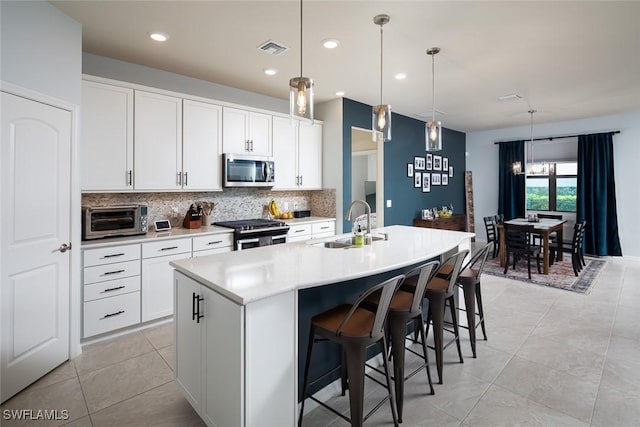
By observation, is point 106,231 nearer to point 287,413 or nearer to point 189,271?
point 189,271

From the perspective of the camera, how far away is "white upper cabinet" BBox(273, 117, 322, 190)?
4773 mm

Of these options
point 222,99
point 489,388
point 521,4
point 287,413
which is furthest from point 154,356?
Result: point 521,4

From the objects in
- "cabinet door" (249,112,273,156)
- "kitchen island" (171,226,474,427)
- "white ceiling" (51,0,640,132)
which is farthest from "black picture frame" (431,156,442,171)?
"kitchen island" (171,226,474,427)

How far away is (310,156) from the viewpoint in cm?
520

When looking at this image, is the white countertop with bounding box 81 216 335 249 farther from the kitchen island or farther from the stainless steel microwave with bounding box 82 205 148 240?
the kitchen island

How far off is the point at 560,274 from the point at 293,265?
515 centimetres

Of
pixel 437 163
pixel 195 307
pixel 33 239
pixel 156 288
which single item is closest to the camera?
pixel 195 307

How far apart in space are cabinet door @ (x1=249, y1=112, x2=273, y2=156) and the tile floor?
7.89 feet

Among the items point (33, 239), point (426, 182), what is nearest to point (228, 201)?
point (33, 239)

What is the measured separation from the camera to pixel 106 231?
3.17 metres

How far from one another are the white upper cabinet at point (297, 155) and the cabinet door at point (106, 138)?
1879 mm

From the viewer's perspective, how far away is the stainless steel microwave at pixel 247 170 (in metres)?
4.15

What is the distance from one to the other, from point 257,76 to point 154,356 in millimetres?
3204

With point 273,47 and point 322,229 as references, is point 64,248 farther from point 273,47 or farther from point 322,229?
point 322,229
